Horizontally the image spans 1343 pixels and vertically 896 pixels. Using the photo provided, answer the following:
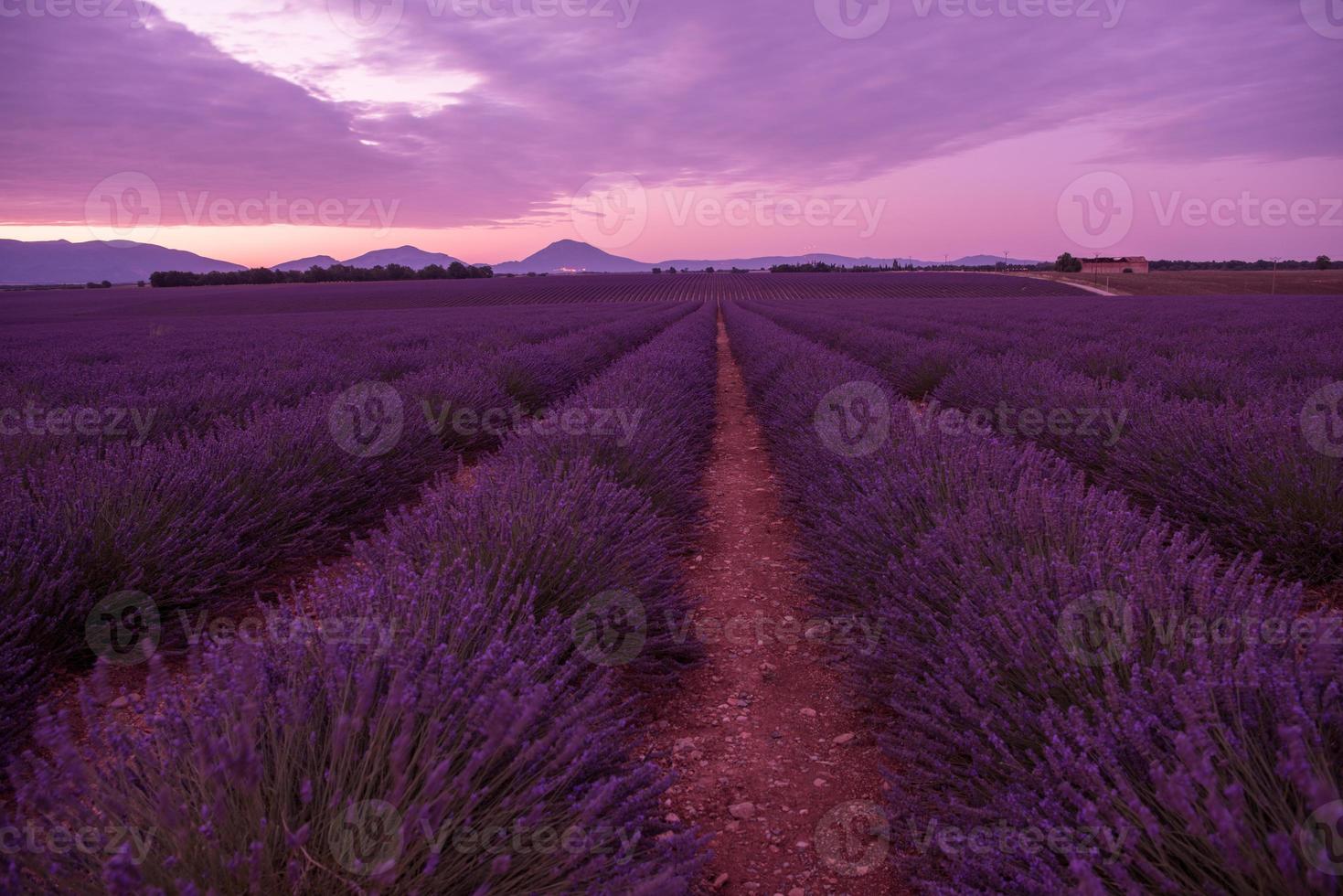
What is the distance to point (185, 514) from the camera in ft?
9.84

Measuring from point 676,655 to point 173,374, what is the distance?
767 cm

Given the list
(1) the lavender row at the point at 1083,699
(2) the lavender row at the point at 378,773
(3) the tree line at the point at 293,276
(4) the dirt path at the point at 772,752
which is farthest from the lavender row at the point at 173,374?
(3) the tree line at the point at 293,276

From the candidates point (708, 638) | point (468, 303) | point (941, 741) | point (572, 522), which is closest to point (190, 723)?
point (572, 522)

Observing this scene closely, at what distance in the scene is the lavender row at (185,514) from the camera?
235 cm

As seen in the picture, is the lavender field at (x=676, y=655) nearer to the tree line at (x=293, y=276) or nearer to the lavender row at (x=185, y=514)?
the lavender row at (x=185, y=514)

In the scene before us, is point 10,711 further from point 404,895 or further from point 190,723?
point 404,895

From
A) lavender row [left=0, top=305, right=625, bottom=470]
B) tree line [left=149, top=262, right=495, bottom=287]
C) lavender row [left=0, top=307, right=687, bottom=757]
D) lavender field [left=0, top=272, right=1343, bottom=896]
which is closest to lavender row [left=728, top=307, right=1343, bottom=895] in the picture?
lavender field [left=0, top=272, right=1343, bottom=896]

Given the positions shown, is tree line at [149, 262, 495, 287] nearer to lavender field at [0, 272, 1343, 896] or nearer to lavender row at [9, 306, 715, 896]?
lavender field at [0, 272, 1343, 896]

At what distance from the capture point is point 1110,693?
1293mm

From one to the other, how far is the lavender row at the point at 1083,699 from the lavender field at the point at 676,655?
0.04ft

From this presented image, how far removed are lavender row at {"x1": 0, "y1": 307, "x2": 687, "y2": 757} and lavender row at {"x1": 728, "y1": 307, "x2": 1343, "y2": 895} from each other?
248cm

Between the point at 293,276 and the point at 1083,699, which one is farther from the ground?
the point at 293,276

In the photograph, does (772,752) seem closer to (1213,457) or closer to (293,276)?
(1213,457)

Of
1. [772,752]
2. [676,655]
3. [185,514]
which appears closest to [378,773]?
[772,752]
